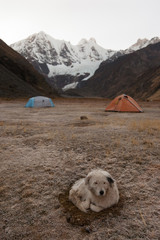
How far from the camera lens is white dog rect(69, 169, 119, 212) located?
2.88 meters

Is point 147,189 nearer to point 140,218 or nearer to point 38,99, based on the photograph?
point 140,218

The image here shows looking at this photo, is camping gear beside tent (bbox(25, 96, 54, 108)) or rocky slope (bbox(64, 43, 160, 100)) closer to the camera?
camping gear beside tent (bbox(25, 96, 54, 108))

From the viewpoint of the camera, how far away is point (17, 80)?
55.7 metres

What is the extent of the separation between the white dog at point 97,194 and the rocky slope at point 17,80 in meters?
46.1

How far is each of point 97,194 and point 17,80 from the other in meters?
58.5

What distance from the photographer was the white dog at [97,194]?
9.46ft

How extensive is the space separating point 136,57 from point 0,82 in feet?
521

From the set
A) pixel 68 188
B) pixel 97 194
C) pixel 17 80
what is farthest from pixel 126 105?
pixel 17 80

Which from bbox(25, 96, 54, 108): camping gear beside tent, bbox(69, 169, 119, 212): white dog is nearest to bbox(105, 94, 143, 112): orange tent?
bbox(25, 96, 54, 108): camping gear beside tent

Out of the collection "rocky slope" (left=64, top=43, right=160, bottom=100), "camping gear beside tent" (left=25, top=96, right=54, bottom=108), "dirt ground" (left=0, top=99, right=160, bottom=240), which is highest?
"rocky slope" (left=64, top=43, right=160, bottom=100)

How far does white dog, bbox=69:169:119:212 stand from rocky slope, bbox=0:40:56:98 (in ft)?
151

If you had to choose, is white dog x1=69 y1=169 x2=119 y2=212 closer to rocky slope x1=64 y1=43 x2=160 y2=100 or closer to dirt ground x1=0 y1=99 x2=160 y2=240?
dirt ground x1=0 y1=99 x2=160 y2=240

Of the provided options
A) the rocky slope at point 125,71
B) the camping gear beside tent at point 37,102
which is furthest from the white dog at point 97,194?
the rocky slope at point 125,71

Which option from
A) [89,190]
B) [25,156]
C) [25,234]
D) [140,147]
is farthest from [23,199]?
[140,147]
